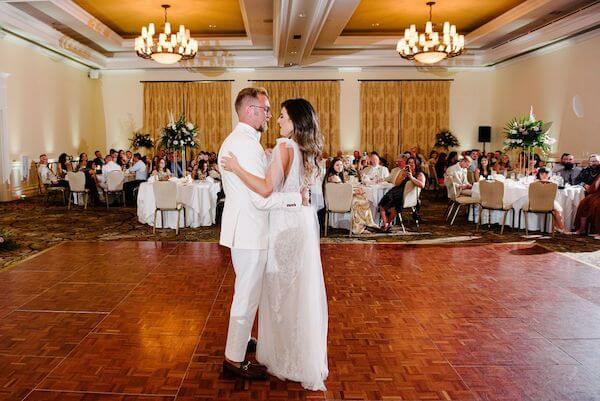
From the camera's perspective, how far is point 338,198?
779 cm

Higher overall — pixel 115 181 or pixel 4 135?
pixel 4 135

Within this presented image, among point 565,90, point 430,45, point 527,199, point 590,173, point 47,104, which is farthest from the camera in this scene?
point 47,104

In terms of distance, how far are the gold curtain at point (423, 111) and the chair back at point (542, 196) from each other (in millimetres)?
8520

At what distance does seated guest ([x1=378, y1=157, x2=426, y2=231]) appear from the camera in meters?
8.02

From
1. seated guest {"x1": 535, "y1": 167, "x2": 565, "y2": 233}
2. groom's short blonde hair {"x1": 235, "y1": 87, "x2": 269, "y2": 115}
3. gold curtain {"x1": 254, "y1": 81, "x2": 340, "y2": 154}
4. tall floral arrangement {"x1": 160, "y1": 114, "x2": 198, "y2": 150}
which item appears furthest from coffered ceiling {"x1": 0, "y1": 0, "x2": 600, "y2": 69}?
groom's short blonde hair {"x1": 235, "y1": 87, "x2": 269, "y2": 115}

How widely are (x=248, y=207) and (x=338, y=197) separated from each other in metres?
5.14

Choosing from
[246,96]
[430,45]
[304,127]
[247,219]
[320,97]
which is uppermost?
[430,45]

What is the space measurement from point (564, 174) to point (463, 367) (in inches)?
307

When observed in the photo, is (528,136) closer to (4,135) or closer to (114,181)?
(114,181)

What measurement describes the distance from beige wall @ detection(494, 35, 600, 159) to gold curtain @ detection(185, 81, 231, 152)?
8.84m

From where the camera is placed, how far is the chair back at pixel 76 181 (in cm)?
1041

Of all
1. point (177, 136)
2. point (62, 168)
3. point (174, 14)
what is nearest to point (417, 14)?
point (174, 14)

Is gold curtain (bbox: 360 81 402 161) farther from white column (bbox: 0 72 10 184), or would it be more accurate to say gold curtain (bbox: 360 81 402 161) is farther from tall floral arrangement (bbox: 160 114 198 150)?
white column (bbox: 0 72 10 184)

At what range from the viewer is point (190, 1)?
10156 mm
